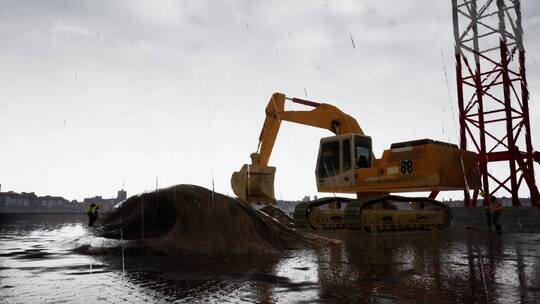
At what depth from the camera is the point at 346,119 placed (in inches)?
686

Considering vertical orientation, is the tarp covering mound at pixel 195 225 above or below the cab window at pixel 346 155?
below

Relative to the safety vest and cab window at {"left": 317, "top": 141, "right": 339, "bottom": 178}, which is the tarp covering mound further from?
the safety vest

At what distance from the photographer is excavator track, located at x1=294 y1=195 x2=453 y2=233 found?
13984 millimetres

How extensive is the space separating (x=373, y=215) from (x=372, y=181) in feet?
3.66

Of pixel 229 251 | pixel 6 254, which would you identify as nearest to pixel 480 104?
pixel 229 251

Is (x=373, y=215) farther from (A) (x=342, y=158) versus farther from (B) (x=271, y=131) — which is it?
(B) (x=271, y=131)

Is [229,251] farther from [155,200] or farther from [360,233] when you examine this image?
[360,233]

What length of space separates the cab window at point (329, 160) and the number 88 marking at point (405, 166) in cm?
212

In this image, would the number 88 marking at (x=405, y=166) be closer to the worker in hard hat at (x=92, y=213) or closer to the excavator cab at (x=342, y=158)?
the excavator cab at (x=342, y=158)

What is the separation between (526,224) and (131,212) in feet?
56.6

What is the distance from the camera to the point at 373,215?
14422 mm

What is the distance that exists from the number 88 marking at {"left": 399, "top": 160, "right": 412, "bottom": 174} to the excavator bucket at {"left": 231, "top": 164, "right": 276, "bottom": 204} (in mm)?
5178

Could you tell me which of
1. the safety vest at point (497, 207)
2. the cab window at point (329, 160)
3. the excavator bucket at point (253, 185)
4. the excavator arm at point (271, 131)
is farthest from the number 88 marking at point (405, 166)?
the excavator bucket at point (253, 185)

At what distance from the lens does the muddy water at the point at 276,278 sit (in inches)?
165
